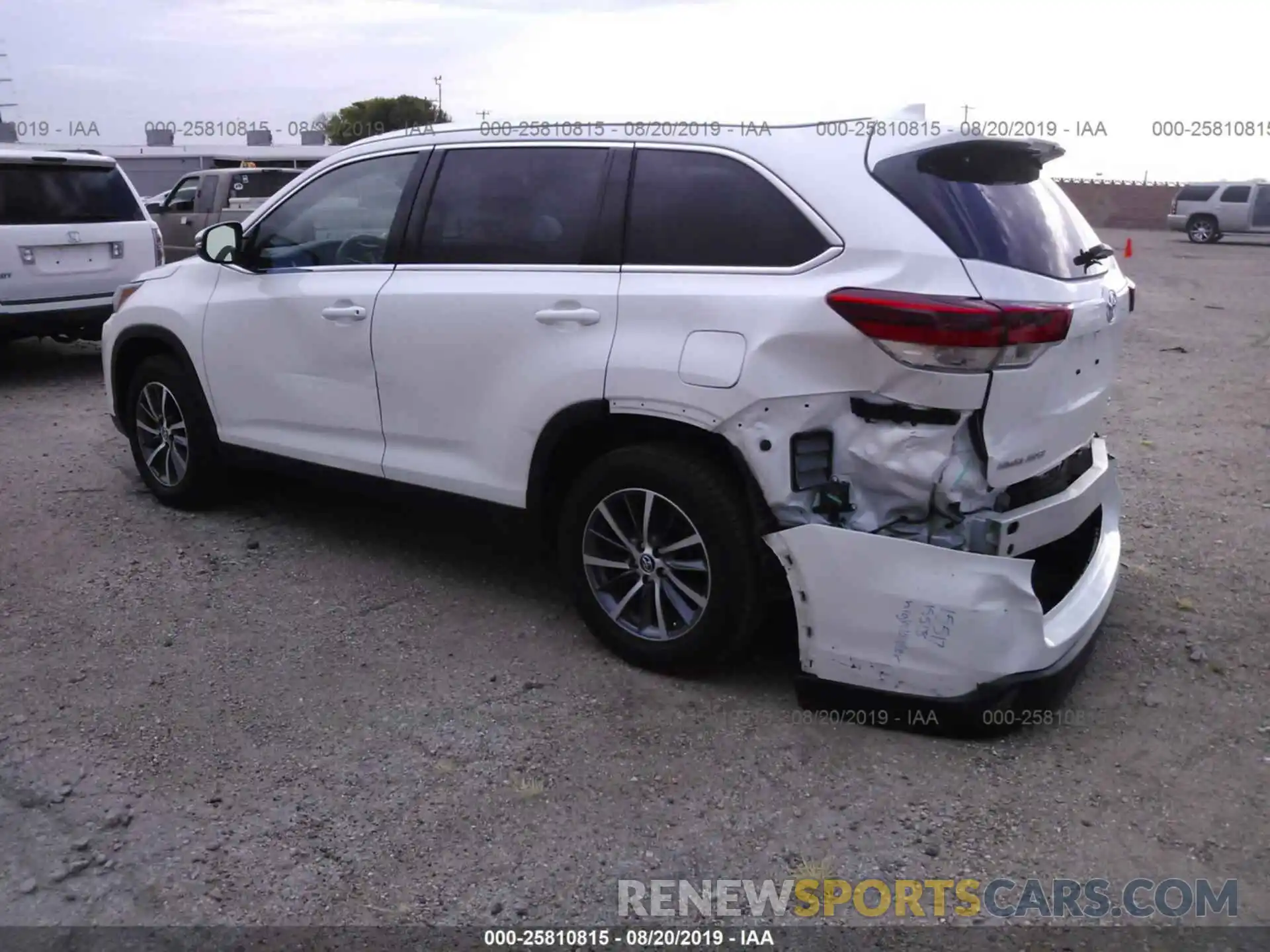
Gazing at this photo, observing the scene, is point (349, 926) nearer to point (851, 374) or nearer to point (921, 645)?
point (921, 645)

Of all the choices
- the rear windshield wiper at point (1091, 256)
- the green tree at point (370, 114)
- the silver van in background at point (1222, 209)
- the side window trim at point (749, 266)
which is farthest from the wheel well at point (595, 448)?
the green tree at point (370, 114)

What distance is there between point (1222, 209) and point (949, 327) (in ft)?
102

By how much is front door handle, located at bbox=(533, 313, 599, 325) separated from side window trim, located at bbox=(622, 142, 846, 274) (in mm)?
194

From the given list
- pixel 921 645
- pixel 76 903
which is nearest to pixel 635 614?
pixel 921 645

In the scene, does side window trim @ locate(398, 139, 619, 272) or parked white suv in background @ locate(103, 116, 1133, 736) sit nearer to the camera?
parked white suv in background @ locate(103, 116, 1133, 736)

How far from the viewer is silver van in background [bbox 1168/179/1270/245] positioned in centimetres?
2944

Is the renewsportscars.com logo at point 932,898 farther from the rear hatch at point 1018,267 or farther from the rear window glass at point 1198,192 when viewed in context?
the rear window glass at point 1198,192

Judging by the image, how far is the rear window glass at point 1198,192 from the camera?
30.2 m

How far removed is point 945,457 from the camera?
338 cm

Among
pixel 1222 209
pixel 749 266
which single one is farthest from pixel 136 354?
pixel 1222 209

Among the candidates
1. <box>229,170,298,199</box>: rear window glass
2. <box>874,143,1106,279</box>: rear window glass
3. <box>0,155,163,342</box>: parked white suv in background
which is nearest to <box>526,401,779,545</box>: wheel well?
<box>874,143,1106,279</box>: rear window glass

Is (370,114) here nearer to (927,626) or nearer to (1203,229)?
(1203,229)

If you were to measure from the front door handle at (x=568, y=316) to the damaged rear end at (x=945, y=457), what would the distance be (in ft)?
2.34

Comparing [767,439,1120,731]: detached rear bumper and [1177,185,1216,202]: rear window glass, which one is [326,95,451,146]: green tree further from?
[767,439,1120,731]: detached rear bumper
